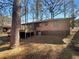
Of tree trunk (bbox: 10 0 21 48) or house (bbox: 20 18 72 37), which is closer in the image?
tree trunk (bbox: 10 0 21 48)

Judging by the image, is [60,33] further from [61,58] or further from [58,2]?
[58,2]

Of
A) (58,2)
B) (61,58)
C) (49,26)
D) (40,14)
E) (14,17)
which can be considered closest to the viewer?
(61,58)

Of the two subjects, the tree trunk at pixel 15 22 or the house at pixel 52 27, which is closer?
the tree trunk at pixel 15 22

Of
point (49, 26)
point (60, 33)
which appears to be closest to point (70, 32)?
point (60, 33)

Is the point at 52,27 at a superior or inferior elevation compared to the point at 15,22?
inferior

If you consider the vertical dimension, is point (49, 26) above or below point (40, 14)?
below

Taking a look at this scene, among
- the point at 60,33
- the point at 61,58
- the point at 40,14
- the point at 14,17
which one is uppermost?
the point at 40,14

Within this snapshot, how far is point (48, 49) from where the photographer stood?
38.4 ft

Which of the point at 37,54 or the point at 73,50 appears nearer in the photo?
the point at 37,54

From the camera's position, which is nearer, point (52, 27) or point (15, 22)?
point (15, 22)

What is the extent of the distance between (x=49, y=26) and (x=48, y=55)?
11163 mm

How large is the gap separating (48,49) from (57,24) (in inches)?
360

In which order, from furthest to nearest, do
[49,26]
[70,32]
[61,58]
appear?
[49,26]
[70,32]
[61,58]

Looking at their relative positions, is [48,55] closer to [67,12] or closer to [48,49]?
[48,49]
